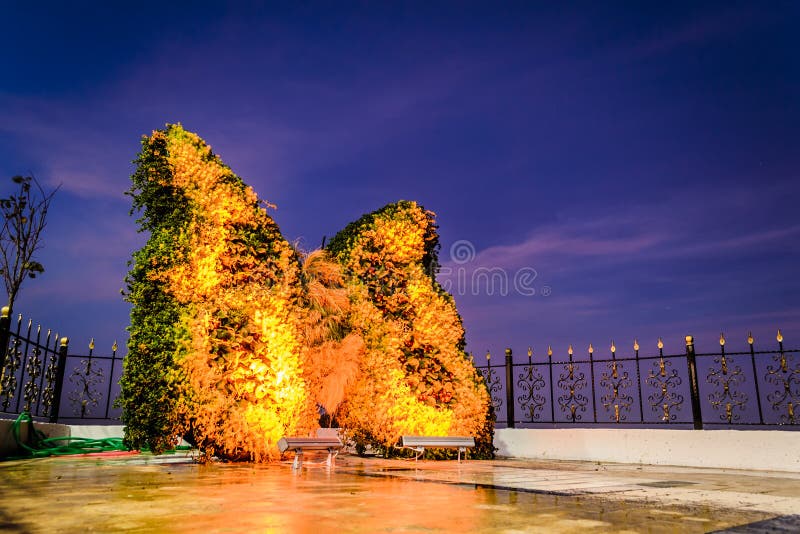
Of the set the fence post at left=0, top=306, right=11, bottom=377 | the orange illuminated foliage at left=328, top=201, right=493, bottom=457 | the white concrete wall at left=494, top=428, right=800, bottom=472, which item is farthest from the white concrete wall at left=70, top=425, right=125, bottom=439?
the white concrete wall at left=494, top=428, right=800, bottom=472

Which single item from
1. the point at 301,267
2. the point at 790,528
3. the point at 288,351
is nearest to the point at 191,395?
the point at 288,351

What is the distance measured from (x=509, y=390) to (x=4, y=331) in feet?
33.2

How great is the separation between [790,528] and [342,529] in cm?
302

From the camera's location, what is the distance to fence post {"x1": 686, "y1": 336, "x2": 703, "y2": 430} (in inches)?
438

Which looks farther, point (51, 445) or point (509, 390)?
point (509, 390)

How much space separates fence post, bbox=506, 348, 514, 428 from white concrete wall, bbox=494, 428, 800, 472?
0.28 m

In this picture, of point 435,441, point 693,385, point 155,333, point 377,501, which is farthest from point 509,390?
point 377,501

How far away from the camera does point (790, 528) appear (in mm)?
3922

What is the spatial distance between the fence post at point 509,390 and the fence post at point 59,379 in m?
10.4

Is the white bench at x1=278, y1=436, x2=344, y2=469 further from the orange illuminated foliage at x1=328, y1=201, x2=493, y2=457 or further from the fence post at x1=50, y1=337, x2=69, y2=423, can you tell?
the fence post at x1=50, y1=337, x2=69, y2=423

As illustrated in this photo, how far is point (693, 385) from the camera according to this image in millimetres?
11336

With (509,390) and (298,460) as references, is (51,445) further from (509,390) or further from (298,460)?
(509,390)

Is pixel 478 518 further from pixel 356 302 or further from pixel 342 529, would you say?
pixel 356 302

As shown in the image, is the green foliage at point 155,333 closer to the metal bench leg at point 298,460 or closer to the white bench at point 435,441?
the metal bench leg at point 298,460
